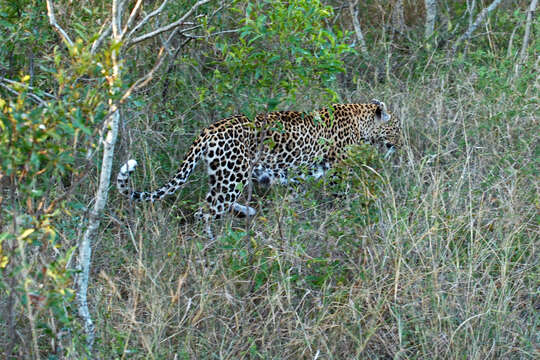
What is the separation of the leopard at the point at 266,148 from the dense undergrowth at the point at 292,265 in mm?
313

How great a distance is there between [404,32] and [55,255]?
604 cm

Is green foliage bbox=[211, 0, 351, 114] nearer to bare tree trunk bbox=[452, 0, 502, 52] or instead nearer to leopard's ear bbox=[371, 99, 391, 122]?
leopard's ear bbox=[371, 99, 391, 122]

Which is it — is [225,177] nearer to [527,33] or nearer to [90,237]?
[90,237]

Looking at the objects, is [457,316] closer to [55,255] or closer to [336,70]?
[336,70]

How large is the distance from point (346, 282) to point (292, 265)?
1.17ft

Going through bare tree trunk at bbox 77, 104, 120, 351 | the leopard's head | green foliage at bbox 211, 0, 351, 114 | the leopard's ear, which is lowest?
the leopard's head

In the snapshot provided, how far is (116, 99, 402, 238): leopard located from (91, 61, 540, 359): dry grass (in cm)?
45

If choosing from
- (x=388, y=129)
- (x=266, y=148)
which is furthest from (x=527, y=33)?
(x=266, y=148)

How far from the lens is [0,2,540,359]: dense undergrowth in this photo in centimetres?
331

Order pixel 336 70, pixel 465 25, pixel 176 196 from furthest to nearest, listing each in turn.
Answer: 1. pixel 465 25
2. pixel 176 196
3. pixel 336 70

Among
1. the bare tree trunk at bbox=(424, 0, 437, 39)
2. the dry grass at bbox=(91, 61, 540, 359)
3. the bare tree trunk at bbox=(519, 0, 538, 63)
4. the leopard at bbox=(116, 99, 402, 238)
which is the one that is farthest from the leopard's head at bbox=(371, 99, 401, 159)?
the bare tree trunk at bbox=(424, 0, 437, 39)

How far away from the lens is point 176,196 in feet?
20.3

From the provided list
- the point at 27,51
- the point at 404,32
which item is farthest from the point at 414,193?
the point at 404,32

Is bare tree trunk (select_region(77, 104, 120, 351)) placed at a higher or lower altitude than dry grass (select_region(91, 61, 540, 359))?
higher
